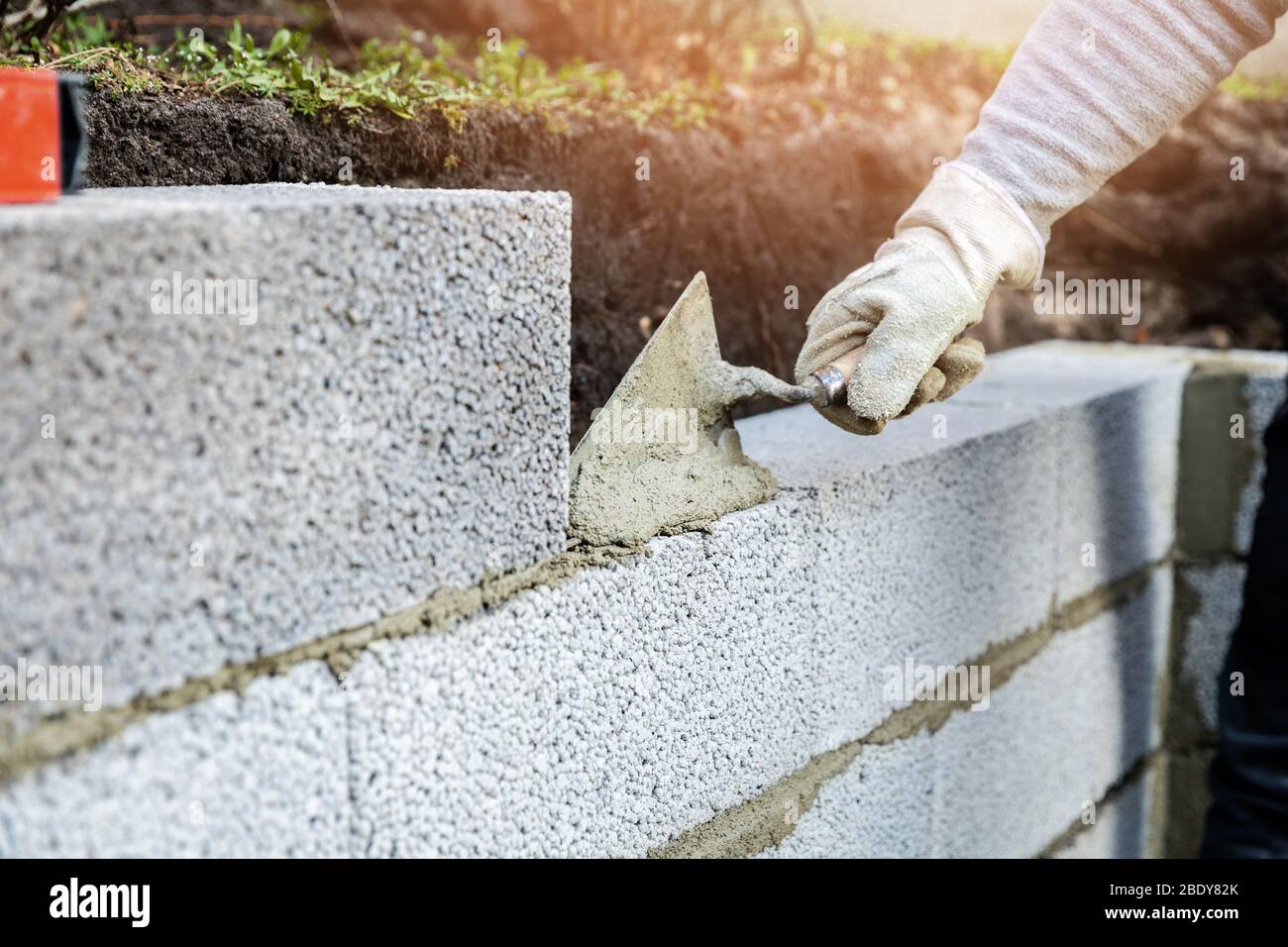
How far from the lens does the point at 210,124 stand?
174 cm

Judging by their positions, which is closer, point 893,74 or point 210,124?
point 210,124

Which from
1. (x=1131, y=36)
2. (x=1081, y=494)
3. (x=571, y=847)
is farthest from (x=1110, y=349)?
(x=571, y=847)

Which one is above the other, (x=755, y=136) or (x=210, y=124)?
(x=755, y=136)

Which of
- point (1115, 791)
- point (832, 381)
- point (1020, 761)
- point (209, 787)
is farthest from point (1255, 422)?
point (209, 787)

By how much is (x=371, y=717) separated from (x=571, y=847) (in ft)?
1.25

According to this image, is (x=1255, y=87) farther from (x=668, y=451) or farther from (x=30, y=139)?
(x=30, y=139)

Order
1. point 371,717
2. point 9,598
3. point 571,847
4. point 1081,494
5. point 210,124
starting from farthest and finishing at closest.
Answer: point 1081,494 → point 210,124 → point 571,847 → point 371,717 → point 9,598

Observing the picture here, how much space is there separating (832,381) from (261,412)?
890mm

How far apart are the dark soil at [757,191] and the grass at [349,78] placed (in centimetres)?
4

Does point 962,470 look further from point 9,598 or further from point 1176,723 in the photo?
point 9,598

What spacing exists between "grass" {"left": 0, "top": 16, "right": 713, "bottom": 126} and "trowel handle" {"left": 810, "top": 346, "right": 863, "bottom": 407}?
0.78 m

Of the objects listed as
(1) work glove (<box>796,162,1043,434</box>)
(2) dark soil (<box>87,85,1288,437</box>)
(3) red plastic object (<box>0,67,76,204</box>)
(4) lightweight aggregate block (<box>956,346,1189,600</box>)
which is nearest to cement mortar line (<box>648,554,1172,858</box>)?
(4) lightweight aggregate block (<box>956,346,1189,600</box>)

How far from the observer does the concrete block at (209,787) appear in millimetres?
932

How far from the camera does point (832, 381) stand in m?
1.68
